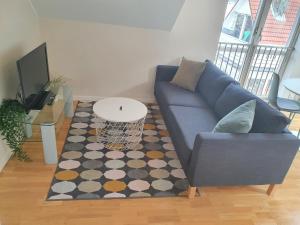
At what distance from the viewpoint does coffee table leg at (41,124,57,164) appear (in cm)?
220

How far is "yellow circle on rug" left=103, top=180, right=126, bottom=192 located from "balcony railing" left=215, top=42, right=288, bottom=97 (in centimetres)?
271

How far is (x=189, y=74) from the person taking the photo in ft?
10.9

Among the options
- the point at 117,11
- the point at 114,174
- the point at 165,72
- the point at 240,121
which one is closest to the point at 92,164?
the point at 114,174

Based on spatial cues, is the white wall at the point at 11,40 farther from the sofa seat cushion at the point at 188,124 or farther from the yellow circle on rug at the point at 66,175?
the sofa seat cushion at the point at 188,124

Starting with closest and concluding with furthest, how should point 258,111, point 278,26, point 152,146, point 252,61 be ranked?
point 258,111
point 152,146
point 278,26
point 252,61

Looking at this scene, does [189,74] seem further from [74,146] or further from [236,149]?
[74,146]

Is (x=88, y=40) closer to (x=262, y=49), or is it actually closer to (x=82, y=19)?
(x=82, y=19)

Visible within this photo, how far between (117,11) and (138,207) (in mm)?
2407

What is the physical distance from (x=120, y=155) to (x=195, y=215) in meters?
1.00

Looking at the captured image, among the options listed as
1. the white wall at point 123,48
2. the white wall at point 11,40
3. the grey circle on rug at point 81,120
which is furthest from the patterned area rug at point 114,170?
the white wall at point 123,48

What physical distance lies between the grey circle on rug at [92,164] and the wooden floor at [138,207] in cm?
32

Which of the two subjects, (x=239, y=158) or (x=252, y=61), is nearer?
(x=239, y=158)

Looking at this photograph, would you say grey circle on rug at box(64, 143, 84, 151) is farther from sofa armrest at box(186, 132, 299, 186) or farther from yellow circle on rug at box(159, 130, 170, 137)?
sofa armrest at box(186, 132, 299, 186)

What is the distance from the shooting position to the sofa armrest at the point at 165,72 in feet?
11.5
